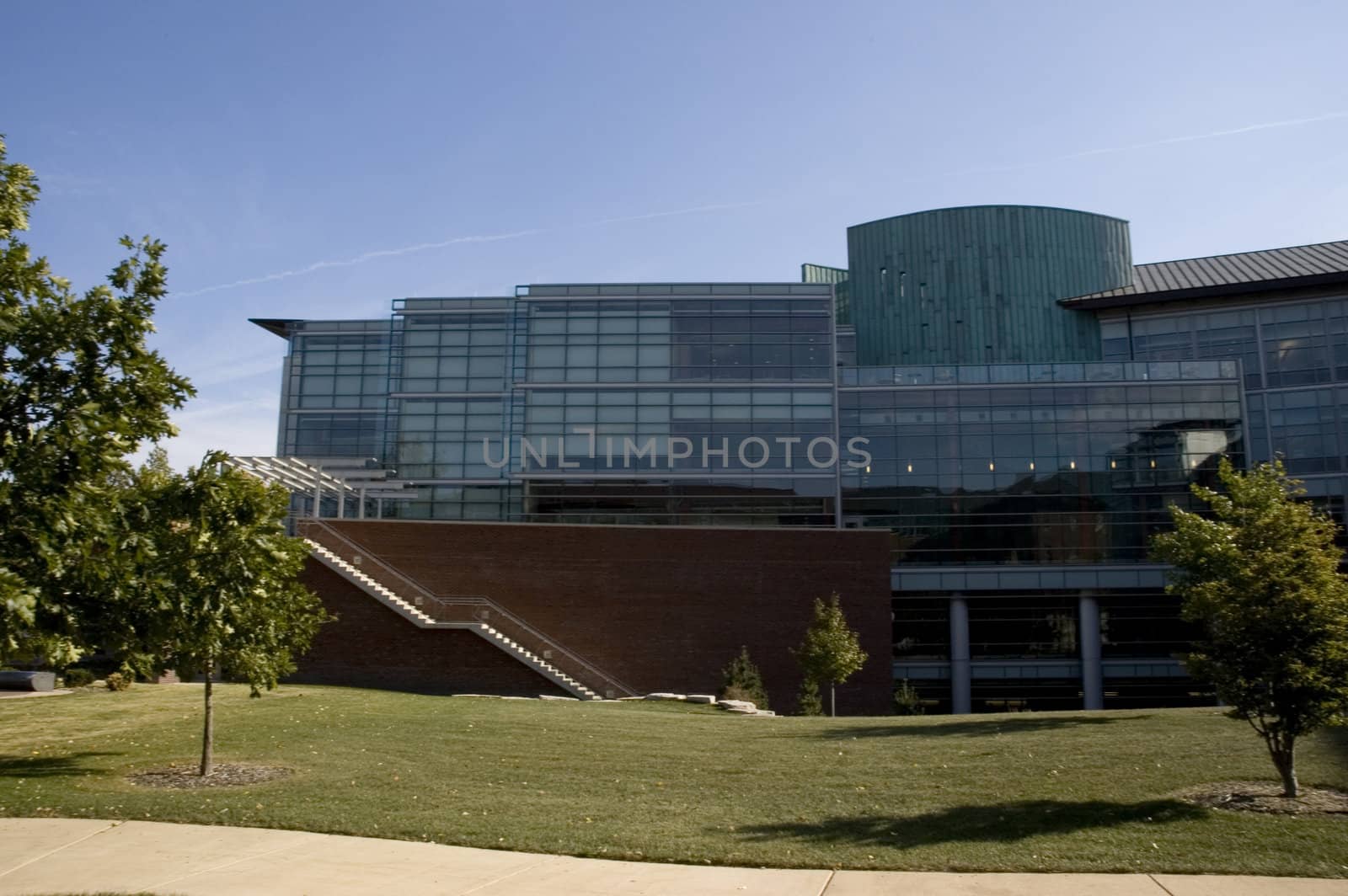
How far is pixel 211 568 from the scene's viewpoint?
15711 millimetres

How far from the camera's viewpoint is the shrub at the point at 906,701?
40.1 meters

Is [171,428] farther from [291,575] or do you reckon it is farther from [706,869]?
[706,869]

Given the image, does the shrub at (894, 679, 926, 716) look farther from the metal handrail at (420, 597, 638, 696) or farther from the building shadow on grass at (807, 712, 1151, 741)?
the building shadow on grass at (807, 712, 1151, 741)

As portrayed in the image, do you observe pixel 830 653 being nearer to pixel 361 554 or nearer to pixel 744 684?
pixel 744 684

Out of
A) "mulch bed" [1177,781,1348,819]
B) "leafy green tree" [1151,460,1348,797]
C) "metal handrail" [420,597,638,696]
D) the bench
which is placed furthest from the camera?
"metal handrail" [420,597,638,696]

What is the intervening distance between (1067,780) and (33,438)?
42.0 ft

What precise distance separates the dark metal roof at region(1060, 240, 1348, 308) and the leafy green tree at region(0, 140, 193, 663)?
5082 cm

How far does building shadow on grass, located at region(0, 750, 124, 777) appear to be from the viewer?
52.9ft

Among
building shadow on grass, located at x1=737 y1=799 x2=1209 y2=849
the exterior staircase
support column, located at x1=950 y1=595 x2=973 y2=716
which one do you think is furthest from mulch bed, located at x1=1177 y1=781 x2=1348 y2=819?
support column, located at x1=950 y1=595 x2=973 y2=716

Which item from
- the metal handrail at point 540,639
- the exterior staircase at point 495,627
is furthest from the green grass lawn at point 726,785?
the metal handrail at point 540,639

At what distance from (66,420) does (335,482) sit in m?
34.7

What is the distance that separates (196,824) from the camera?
12.8 metres

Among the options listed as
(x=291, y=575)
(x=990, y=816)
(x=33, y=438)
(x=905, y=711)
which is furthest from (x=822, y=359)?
(x=33, y=438)

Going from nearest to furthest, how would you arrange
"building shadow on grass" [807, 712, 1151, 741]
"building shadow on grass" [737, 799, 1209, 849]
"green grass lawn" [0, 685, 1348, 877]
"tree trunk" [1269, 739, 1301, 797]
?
"green grass lawn" [0, 685, 1348, 877] < "building shadow on grass" [737, 799, 1209, 849] < "tree trunk" [1269, 739, 1301, 797] < "building shadow on grass" [807, 712, 1151, 741]
